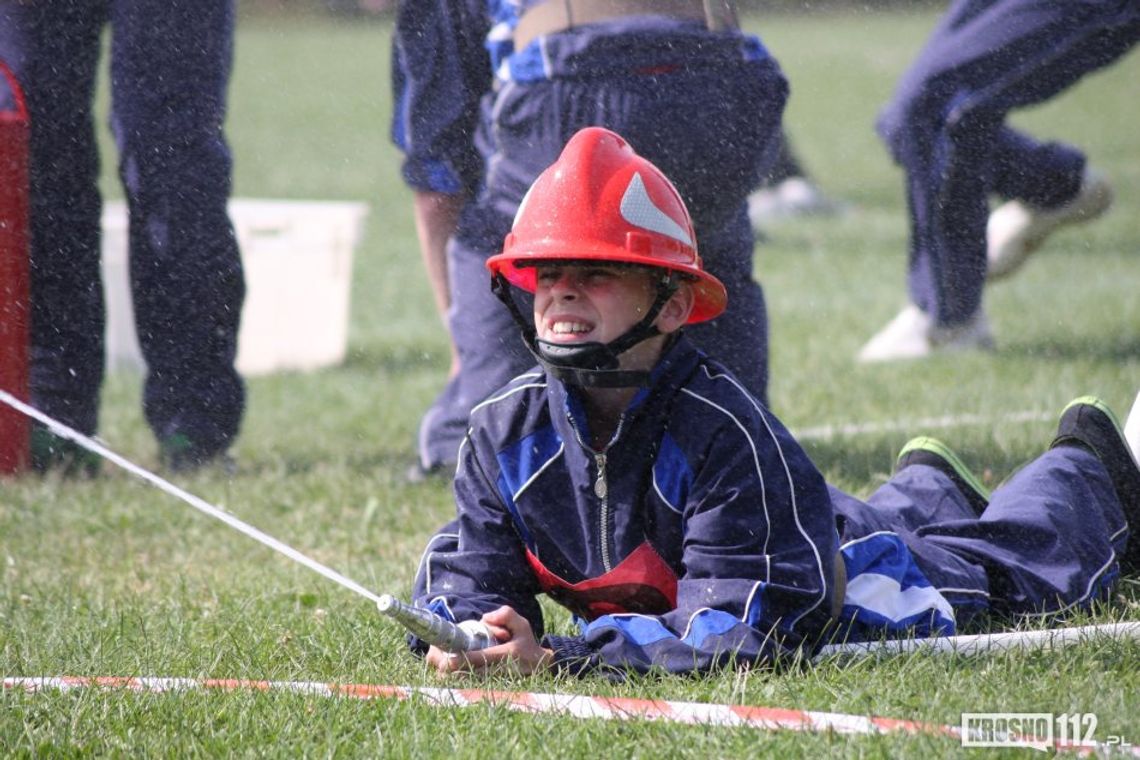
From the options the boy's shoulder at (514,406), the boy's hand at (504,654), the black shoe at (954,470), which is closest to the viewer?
the boy's hand at (504,654)

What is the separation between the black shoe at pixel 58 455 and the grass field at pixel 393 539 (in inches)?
3.2

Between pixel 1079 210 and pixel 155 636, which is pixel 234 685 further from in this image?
pixel 1079 210

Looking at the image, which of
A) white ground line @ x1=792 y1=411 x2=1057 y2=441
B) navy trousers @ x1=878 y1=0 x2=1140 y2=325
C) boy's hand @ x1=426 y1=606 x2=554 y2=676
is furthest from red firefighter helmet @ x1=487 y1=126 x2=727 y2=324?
navy trousers @ x1=878 y1=0 x2=1140 y2=325

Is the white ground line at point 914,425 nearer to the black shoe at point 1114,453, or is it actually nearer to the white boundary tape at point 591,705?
the black shoe at point 1114,453

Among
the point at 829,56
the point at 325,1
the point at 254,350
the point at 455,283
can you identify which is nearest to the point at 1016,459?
the point at 455,283

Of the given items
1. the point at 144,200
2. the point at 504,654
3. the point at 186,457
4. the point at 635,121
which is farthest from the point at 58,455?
the point at 504,654

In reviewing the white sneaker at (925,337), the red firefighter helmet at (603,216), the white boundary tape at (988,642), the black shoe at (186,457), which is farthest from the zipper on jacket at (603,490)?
the white sneaker at (925,337)

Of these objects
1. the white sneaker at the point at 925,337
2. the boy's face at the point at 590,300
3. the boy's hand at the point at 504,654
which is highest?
the boy's face at the point at 590,300

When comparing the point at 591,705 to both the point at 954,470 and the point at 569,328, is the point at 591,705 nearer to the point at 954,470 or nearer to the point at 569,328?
the point at 569,328

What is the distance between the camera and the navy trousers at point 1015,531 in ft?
11.8

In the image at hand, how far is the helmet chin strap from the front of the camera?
3152 mm

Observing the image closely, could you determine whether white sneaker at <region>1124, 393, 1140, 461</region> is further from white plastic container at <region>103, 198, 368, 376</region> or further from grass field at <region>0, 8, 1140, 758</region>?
white plastic container at <region>103, 198, 368, 376</region>

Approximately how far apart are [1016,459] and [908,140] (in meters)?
2.07

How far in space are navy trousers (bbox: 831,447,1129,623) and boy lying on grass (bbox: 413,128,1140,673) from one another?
0.04 meters
